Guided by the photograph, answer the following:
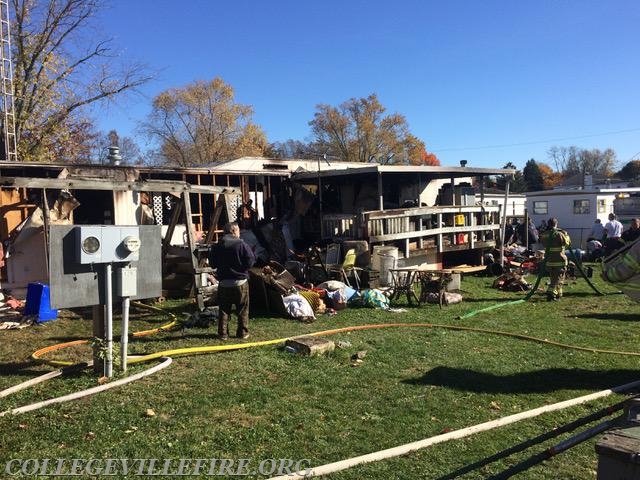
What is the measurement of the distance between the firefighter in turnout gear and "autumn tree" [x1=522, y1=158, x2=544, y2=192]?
61.8 meters

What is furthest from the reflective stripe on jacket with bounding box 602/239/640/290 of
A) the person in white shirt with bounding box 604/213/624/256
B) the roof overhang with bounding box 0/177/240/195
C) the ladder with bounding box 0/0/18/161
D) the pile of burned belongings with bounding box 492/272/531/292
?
the ladder with bounding box 0/0/18/161

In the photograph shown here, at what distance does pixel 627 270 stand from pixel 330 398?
146 inches

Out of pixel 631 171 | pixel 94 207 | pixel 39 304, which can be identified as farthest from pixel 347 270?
pixel 631 171

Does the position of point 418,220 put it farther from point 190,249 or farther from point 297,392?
point 297,392

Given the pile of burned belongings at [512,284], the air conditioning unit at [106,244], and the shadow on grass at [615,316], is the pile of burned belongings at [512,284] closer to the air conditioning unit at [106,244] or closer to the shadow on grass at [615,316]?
the shadow on grass at [615,316]

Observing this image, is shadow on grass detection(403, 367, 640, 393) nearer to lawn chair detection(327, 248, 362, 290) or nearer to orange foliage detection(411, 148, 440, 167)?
lawn chair detection(327, 248, 362, 290)

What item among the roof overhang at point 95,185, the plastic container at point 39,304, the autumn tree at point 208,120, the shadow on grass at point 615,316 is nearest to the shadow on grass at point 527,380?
the shadow on grass at point 615,316

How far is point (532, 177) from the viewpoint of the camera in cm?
7244

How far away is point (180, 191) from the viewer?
10.2 metres

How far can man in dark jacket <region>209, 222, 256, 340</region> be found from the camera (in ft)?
25.7

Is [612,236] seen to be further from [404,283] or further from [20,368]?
[20,368]

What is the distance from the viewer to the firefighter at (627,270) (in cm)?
578

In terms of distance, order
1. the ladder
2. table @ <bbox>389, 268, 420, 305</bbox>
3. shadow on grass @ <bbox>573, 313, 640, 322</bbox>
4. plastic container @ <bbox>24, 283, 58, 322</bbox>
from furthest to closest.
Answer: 1. the ladder
2. table @ <bbox>389, 268, 420, 305</bbox>
3. shadow on grass @ <bbox>573, 313, 640, 322</bbox>
4. plastic container @ <bbox>24, 283, 58, 322</bbox>

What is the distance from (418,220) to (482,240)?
134 inches
